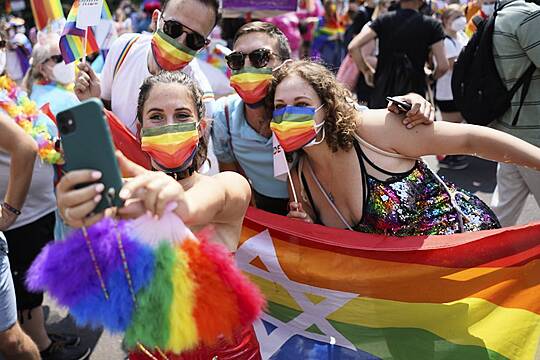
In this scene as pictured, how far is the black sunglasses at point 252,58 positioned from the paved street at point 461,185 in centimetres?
130

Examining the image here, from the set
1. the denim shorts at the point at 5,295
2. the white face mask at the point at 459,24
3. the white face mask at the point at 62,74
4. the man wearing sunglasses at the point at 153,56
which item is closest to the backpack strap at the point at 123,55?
the man wearing sunglasses at the point at 153,56

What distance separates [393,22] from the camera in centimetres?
506

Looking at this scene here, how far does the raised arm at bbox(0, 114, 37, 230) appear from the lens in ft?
7.34

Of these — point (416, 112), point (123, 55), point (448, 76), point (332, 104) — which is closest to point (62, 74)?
point (123, 55)

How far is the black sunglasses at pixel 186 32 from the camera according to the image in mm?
2658

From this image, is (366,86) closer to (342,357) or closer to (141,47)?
(141,47)

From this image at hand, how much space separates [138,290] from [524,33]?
274 cm

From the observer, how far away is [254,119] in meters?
2.74

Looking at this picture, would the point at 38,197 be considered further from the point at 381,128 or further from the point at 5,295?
the point at 381,128

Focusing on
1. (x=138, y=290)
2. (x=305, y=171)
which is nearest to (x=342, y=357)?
(x=305, y=171)

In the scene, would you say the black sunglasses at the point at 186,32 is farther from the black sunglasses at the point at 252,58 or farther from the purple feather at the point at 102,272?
the purple feather at the point at 102,272

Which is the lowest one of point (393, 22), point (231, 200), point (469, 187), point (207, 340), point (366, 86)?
point (469, 187)

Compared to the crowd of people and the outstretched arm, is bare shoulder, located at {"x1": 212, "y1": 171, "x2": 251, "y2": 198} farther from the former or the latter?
the outstretched arm

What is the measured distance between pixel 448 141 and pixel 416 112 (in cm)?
17
